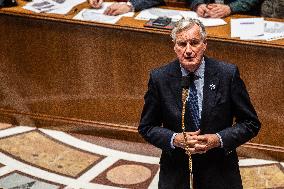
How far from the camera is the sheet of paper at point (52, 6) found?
4.64 meters

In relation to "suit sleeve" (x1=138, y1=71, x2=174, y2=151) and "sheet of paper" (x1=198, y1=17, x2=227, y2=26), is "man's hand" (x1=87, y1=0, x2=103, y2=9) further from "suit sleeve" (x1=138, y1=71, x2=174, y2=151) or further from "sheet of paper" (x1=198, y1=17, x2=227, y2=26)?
"suit sleeve" (x1=138, y1=71, x2=174, y2=151)

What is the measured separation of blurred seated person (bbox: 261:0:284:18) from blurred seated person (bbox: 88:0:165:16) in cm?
137

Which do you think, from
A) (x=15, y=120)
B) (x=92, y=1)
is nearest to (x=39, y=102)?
(x=15, y=120)

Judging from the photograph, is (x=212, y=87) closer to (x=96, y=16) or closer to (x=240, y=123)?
(x=240, y=123)

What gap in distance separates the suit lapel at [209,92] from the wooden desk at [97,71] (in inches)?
69.1

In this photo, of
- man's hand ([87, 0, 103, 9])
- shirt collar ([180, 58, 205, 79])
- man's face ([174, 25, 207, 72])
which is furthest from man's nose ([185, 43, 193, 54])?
man's hand ([87, 0, 103, 9])

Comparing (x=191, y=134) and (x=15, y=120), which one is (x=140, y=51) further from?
(x=191, y=134)

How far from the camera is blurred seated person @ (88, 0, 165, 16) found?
4551 millimetres

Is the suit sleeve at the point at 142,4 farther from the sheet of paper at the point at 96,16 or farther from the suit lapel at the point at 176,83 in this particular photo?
the suit lapel at the point at 176,83

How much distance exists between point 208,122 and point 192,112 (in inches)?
3.3

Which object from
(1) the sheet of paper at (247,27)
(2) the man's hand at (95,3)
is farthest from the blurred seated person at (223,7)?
(2) the man's hand at (95,3)

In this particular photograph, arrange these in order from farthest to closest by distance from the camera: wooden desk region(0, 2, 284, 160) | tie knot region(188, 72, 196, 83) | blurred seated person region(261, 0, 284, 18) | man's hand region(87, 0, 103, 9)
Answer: blurred seated person region(261, 0, 284, 18), man's hand region(87, 0, 103, 9), wooden desk region(0, 2, 284, 160), tie knot region(188, 72, 196, 83)

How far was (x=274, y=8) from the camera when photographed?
17.9ft

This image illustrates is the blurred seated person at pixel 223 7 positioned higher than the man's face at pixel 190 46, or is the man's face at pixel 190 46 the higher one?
the man's face at pixel 190 46
